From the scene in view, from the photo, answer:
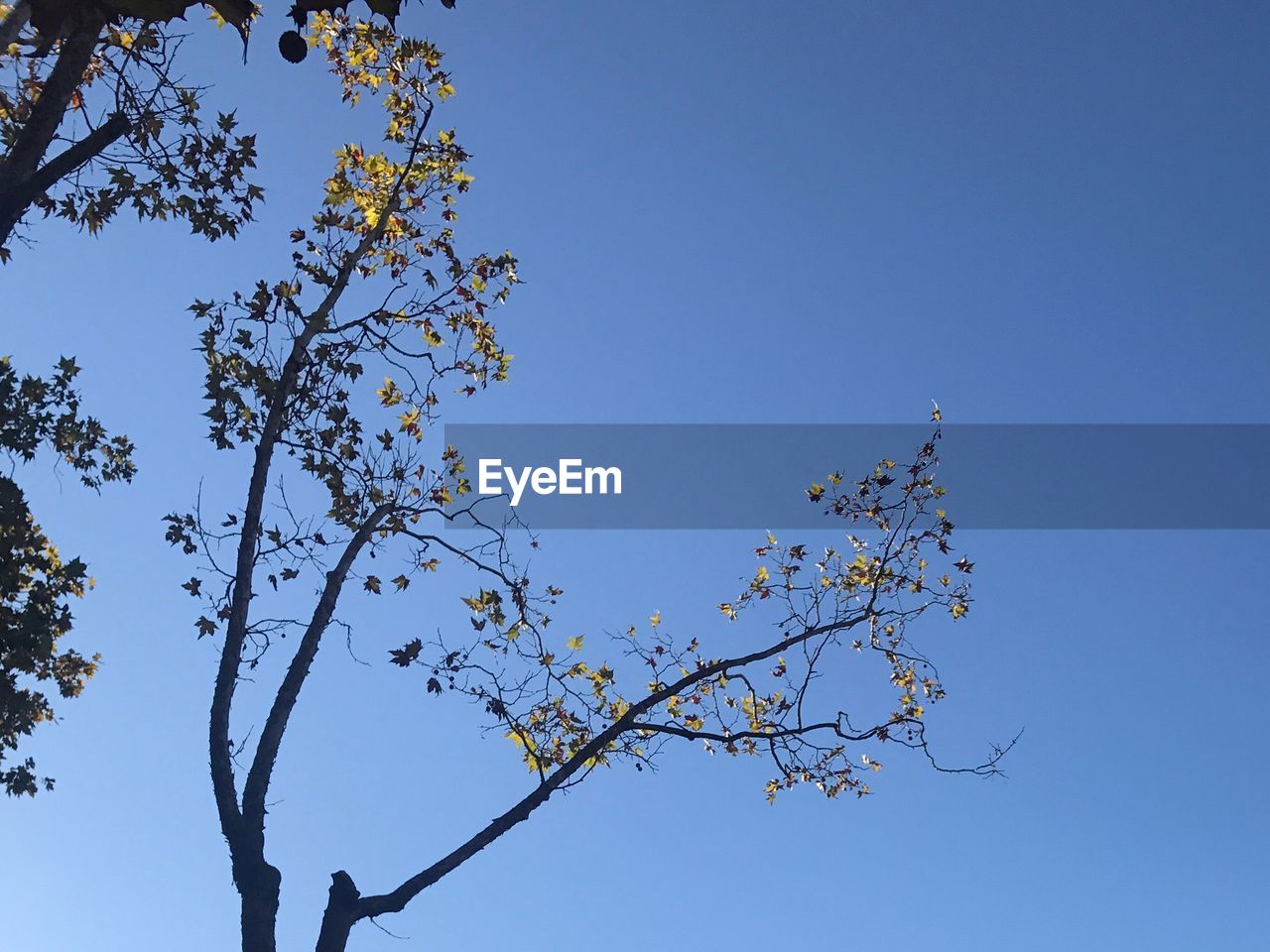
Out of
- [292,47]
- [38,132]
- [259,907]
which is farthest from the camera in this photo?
[259,907]

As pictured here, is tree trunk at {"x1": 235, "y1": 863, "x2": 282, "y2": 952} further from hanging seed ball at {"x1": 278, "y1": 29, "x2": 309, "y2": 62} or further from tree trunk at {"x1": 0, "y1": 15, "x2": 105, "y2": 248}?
hanging seed ball at {"x1": 278, "y1": 29, "x2": 309, "y2": 62}

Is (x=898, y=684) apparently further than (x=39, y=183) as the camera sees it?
Yes

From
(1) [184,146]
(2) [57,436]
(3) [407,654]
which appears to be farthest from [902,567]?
(2) [57,436]

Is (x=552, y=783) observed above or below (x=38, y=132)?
below

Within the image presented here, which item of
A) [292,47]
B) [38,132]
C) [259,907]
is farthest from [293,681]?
[292,47]

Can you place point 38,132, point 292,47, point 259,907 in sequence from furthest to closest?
point 259,907, point 38,132, point 292,47

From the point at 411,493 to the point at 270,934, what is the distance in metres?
4.66

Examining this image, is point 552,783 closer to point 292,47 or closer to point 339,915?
point 339,915

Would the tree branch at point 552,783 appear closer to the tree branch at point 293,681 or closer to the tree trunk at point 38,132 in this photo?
the tree branch at point 293,681

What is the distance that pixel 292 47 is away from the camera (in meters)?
2.77

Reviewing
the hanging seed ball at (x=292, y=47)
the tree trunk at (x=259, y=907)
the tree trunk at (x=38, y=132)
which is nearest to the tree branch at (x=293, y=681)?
the tree trunk at (x=259, y=907)

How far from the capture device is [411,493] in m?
11.7

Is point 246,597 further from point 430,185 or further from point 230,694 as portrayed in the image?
point 430,185

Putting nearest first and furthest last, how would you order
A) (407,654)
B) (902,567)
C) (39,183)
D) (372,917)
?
(39,183) → (372,917) → (407,654) → (902,567)
